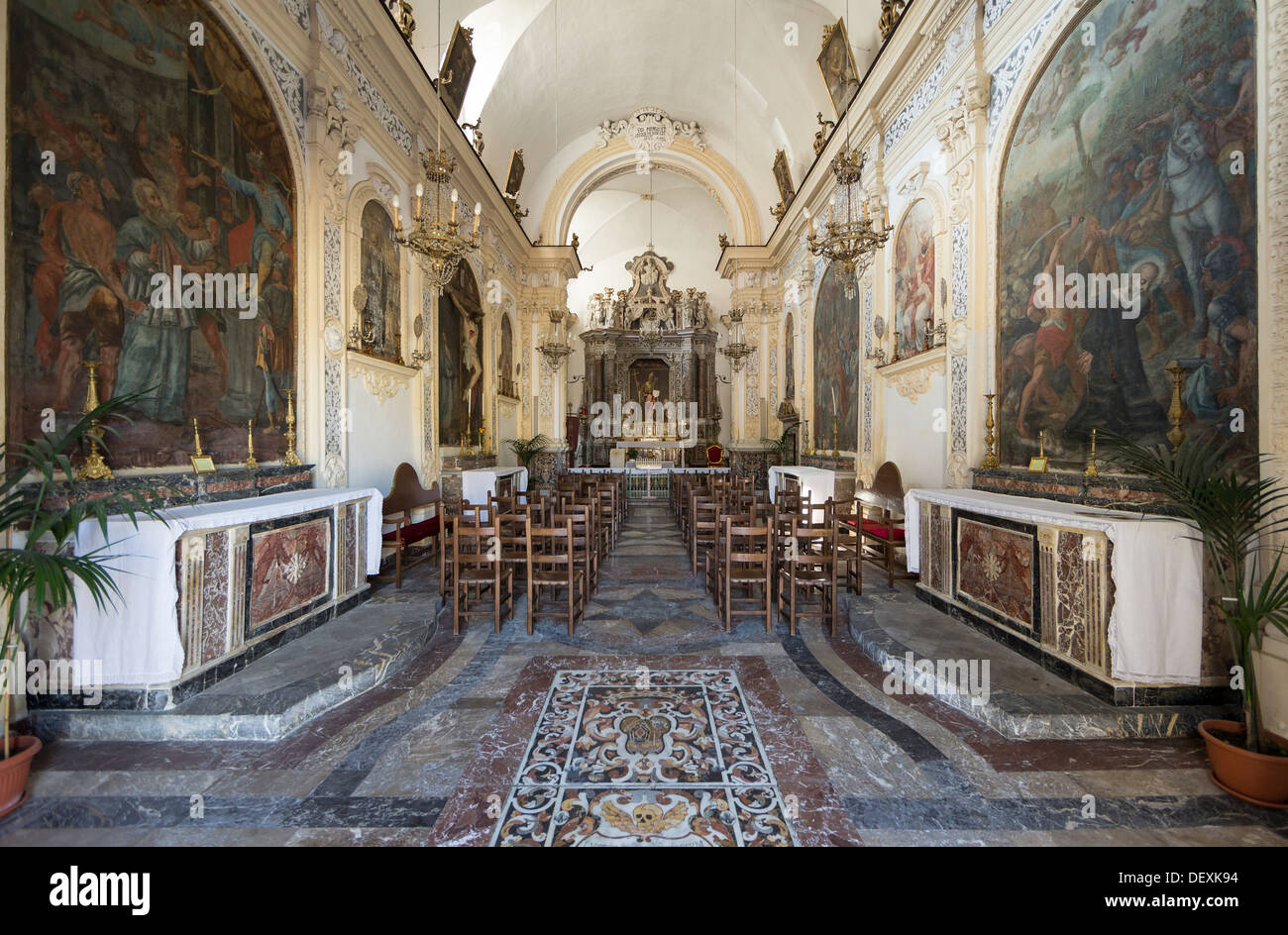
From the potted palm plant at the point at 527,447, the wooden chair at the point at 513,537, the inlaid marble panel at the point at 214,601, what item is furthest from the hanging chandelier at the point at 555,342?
the inlaid marble panel at the point at 214,601

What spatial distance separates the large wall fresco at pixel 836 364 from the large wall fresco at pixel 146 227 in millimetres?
8450

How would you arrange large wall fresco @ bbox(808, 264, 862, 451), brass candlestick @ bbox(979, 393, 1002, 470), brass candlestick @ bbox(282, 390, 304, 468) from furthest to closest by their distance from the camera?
large wall fresco @ bbox(808, 264, 862, 451) → brass candlestick @ bbox(979, 393, 1002, 470) → brass candlestick @ bbox(282, 390, 304, 468)

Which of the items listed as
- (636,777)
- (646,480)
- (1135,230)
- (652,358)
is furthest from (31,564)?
(652,358)

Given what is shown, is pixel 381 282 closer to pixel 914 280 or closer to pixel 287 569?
pixel 287 569

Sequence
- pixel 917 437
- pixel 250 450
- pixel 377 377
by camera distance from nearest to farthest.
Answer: pixel 250 450, pixel 377 377, pixel 917 437

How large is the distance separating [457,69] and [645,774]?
11056 mm

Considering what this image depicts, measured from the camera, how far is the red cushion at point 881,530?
617 cm

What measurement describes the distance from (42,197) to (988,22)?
8166mm

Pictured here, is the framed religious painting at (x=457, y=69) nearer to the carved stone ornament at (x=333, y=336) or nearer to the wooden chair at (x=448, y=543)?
the carved stone ornament at (x=333, y=336)

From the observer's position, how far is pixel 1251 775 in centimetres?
237

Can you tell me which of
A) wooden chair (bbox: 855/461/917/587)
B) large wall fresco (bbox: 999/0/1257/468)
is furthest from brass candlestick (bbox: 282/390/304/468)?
large wall fresco (bbox: 999/0/1257/468)

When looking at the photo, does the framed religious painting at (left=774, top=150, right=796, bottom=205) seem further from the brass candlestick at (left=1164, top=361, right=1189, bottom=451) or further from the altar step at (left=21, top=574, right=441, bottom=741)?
the altar step at (left=21, top=574, right=441, bottom=741)

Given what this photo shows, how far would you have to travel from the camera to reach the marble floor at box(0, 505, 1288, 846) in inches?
85.6

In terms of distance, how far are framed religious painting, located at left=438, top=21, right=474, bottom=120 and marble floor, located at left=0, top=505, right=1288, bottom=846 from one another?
9.22 meters
